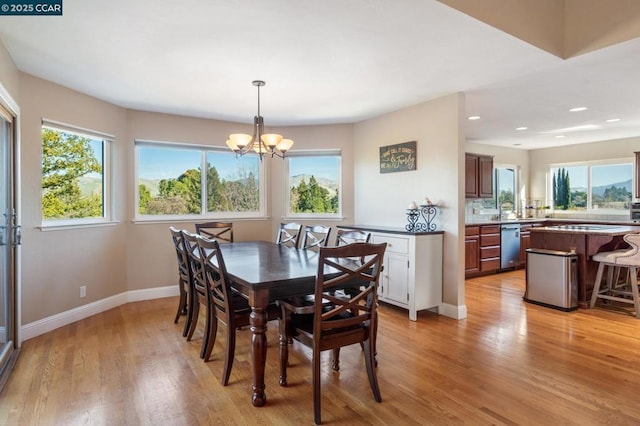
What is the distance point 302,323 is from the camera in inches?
89.5

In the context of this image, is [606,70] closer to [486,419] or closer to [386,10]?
[386,10]

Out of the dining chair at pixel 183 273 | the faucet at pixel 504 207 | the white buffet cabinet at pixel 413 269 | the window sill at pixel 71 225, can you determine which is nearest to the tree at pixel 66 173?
the window sill at pixel 71 225

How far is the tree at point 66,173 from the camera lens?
3.57 metres

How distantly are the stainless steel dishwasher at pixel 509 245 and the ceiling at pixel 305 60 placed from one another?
7.36 ft

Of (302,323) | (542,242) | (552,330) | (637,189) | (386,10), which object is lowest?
(552,330)

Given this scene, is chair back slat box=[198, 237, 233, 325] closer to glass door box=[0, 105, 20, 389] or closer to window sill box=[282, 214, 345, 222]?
glass door box=[0, 105, 20, 389]

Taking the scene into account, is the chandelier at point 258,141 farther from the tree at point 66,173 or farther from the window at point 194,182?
the tree at point 66,173

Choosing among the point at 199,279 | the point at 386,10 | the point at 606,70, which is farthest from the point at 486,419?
the point at 606,70

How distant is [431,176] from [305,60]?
79.4 inches

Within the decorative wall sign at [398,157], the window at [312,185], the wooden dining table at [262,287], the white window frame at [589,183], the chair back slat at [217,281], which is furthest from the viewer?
the white window frame at [589,183]

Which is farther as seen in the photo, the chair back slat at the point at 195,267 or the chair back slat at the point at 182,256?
the chair back slat at the point at 182,256

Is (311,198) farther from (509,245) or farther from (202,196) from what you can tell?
(509,245)

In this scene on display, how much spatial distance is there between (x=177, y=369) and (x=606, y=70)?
4.34m

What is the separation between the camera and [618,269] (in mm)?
4539
